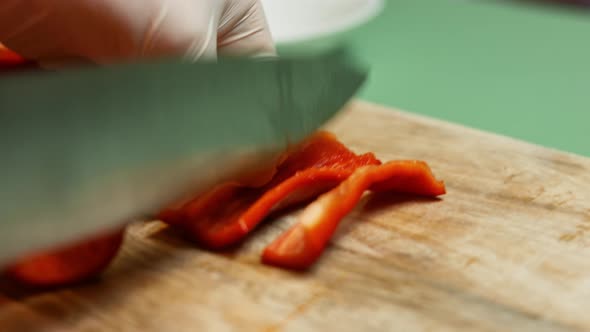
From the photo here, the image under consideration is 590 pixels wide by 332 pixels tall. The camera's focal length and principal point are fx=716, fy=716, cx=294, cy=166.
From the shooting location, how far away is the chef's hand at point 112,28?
1204 mm

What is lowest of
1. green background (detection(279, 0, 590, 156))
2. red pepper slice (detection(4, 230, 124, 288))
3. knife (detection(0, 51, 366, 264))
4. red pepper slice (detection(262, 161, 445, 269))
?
green background (detection(279, 0, 590, 156))

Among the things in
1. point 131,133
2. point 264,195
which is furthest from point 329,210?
point 131,133

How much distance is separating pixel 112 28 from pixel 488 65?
1530mm

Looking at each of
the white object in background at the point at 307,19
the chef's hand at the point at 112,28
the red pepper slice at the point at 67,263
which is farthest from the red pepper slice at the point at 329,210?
the white object in background at the point at 307,19

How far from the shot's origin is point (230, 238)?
3.52ft

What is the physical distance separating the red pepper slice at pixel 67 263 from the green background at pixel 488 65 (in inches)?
32.3

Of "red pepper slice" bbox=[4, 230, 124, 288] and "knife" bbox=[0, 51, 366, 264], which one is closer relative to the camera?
"knife" bbox=[0, 51, 366, 264]

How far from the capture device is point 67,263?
933mm

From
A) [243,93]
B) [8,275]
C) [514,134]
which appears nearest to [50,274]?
[8,275]

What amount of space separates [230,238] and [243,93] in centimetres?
23

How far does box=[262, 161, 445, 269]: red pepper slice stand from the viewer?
1026 millimetres

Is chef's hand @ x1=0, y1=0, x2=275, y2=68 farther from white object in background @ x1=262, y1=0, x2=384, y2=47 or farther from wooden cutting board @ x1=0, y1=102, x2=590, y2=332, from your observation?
white object in background @ x1=262, y1=0, x2=384, y2=47

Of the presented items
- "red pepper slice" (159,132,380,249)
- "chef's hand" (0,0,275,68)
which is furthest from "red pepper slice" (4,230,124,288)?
"chef's hand" (0,0,275,68)

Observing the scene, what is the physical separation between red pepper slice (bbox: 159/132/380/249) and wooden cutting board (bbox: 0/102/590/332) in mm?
32
